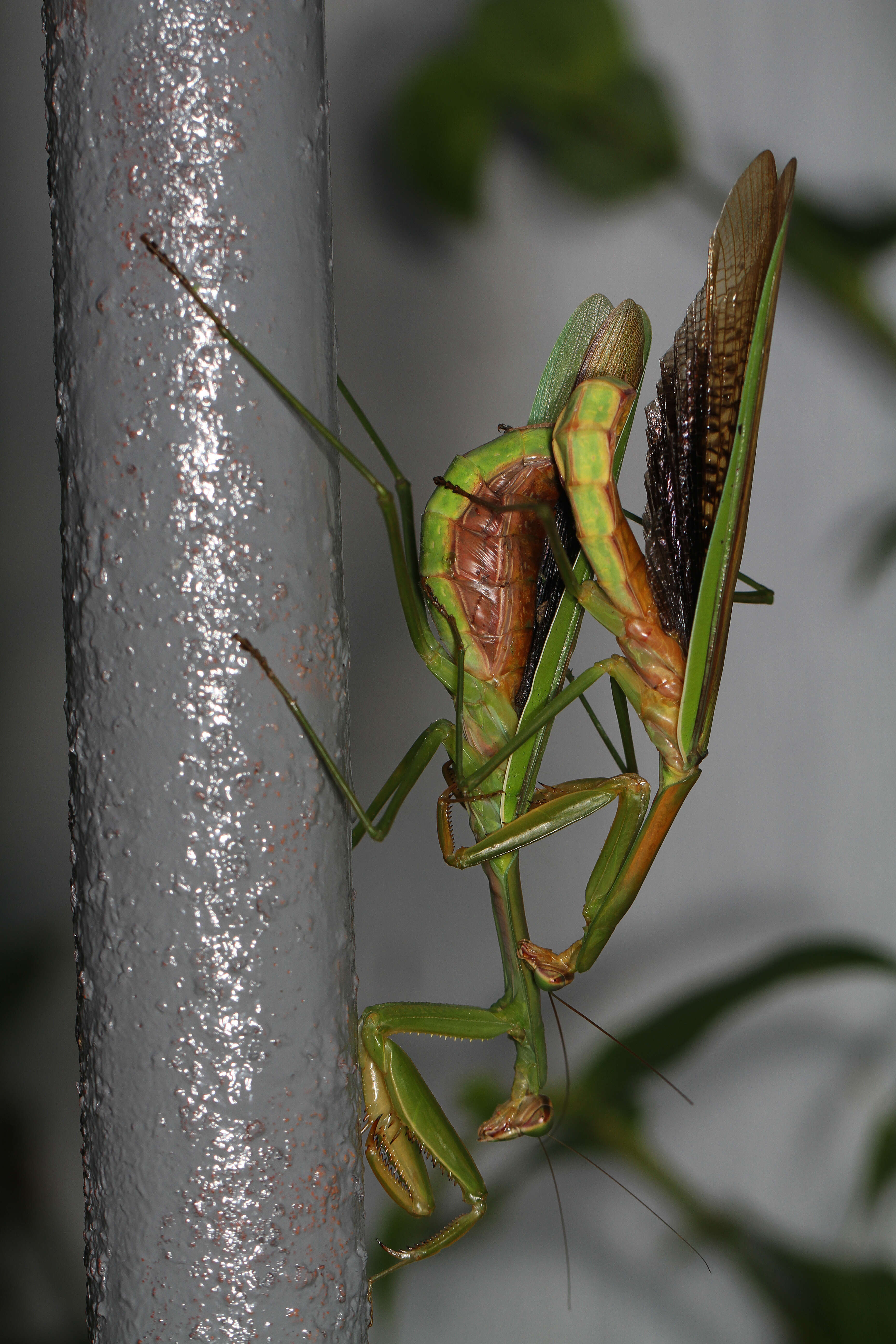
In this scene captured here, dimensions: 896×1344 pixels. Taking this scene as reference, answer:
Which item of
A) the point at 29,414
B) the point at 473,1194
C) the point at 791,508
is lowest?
the point at 473,1194

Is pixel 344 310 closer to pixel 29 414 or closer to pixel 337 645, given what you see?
pixel 29 414

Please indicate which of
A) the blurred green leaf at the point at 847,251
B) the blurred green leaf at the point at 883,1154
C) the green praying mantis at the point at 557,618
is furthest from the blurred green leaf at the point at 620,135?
the blurred green leaf at the point at 883,1154

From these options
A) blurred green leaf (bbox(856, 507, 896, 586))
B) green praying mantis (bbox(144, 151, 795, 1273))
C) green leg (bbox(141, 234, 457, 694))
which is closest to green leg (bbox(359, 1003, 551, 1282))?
green praying mantis (bbox(144, 151, 795, 1273))

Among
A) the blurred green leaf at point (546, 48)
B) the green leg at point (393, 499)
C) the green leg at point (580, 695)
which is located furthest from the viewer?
the blurred green leaf at point (546, 48)

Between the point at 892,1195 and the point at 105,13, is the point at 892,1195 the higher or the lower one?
the lower one

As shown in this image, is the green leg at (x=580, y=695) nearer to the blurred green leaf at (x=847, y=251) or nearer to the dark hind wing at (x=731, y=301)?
the dark hind wing at (x=731, y=301)

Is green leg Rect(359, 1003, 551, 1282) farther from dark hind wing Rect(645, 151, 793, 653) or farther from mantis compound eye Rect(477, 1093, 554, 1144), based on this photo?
dark hind wing Rect(645, 151, 793, 653)

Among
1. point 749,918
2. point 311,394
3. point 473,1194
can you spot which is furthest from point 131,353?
point 749,918
